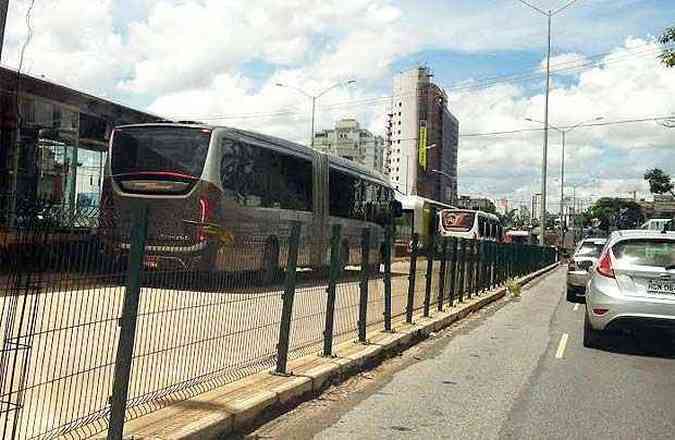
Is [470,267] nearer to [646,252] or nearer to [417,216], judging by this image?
[646,252]

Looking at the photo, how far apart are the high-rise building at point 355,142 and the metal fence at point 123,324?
78693mm

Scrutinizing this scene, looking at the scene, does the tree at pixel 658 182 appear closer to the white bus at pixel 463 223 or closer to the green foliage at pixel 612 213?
the white bus at pixel 463 223

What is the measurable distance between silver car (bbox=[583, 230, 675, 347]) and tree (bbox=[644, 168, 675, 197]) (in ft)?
120

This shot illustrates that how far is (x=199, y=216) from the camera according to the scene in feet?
44.0

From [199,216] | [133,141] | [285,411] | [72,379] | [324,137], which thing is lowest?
[285,411]

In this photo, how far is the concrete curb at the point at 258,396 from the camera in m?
5.05

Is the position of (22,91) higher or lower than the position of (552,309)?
higher

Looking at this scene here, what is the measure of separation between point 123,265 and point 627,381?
5.94 meters

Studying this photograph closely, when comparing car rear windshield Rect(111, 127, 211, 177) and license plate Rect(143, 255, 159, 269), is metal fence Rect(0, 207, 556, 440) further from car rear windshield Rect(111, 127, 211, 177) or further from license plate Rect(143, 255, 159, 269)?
car rear windshield Rect(111, 127, 211, 177)

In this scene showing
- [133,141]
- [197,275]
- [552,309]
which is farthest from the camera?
[552,309]

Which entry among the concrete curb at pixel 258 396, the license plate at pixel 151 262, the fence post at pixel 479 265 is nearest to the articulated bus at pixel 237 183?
the concrete curb at pixel 258 396

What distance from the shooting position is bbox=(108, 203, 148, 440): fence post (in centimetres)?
459

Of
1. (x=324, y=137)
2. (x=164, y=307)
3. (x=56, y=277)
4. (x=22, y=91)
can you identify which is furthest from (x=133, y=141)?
(x=324, y=137)

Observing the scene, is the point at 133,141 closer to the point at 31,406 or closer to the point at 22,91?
the point at 22,91
